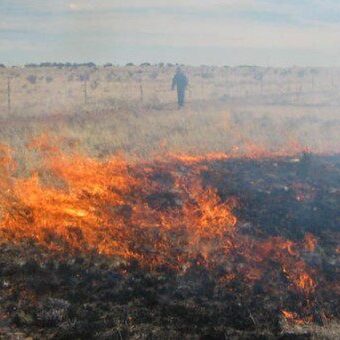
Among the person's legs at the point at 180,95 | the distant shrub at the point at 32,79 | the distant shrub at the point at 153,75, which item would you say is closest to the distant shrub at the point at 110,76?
the distant shrub at the point at 153,75

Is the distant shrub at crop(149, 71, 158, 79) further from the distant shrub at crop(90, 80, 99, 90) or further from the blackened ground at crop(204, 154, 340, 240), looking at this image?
the blackened ground at crop(204, 154, 340, 240)

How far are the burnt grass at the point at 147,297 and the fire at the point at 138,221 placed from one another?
276 mm

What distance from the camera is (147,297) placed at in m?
9.54

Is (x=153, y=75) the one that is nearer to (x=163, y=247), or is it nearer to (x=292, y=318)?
(x=163, y=247)

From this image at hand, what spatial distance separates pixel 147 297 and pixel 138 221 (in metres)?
2.85

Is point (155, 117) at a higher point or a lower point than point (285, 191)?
higher

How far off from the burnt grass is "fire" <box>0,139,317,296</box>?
28 cm

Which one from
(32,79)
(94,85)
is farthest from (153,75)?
(32,79)

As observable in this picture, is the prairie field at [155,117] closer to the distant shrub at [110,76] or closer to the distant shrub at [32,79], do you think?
the distant shrub at [32,79]

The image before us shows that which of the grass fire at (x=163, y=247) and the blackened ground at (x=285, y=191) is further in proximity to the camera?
the blackened ground at (x=285, y=191)

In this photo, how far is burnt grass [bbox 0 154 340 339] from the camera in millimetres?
8539

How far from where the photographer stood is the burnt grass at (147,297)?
8539mm

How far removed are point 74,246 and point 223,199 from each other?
4383mm

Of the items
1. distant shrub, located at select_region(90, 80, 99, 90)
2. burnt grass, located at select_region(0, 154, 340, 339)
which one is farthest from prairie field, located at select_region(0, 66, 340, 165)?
burnt grass, located at select_region(0, 154, 340, 339)
